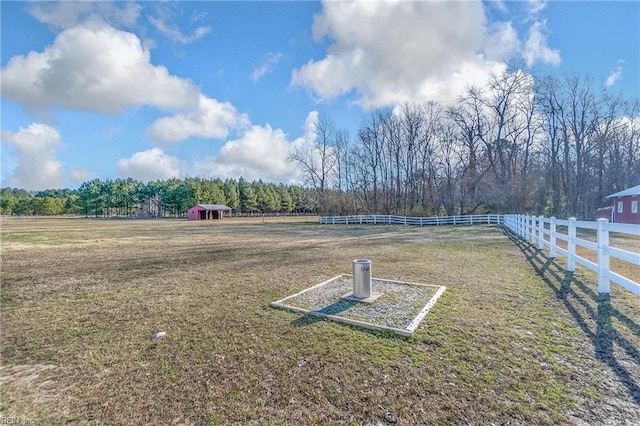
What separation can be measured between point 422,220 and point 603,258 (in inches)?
930

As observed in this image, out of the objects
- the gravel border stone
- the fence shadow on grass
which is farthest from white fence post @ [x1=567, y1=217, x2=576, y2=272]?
the gravel border stone

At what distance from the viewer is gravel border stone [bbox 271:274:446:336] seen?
3840mm

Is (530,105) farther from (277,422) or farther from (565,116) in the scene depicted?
(277,422)

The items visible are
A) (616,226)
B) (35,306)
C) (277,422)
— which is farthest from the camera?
(35,306)

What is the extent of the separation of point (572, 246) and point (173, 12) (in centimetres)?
1402

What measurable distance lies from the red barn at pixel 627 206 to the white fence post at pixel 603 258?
2064 centimetres

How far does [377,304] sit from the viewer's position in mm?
4566

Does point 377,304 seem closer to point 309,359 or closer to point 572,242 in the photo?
point 309,359

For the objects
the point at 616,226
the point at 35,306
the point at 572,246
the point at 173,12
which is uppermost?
the point at 173,12

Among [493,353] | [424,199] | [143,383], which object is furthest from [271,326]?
[424,199]

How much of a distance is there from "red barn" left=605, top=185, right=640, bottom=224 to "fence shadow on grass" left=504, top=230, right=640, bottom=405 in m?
20.0

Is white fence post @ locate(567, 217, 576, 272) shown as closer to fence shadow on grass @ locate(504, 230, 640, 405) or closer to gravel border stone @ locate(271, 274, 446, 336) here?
fence shadow on grass @ locate(504, 230, 640, 405)

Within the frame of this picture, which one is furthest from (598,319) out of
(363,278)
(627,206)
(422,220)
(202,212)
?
(202,212)

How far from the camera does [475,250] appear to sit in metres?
10.2
